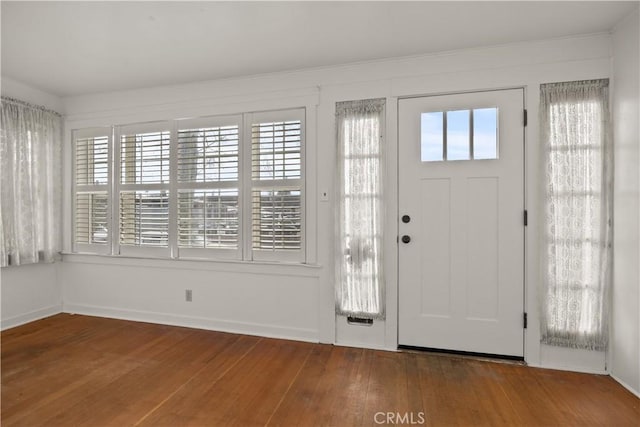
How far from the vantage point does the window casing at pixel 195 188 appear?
3.19 m

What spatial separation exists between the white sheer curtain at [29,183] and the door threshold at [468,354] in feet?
13.0

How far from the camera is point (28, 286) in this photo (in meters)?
3.60

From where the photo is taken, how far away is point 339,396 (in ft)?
7.09

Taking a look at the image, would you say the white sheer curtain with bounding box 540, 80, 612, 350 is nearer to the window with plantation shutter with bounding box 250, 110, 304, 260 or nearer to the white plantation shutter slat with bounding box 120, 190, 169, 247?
the window with plantation shutter with bounding box 250, 110, 304, 260

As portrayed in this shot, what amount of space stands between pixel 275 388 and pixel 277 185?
1.76 metres

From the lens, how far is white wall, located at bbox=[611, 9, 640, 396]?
7.25ft

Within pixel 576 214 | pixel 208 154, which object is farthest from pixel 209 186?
pixel 576 214

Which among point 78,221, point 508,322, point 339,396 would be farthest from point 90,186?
point 508,322

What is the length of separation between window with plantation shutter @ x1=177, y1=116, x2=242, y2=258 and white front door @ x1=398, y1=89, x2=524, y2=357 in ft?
5.44

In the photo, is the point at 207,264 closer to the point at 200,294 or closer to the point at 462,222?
the point at 200,294

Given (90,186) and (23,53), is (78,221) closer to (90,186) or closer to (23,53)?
(90,186)

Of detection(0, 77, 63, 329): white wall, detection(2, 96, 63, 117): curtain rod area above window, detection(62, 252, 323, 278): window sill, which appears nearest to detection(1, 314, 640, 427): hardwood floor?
detection(0, 77, 63, 329): white wall

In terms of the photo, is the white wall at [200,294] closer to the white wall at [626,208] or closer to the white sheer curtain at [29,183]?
the white sheer curtain at [29,183]

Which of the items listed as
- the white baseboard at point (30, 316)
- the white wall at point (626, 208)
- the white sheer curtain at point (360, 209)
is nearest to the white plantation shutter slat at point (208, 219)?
the white sheer curtain at point (360, 209)
